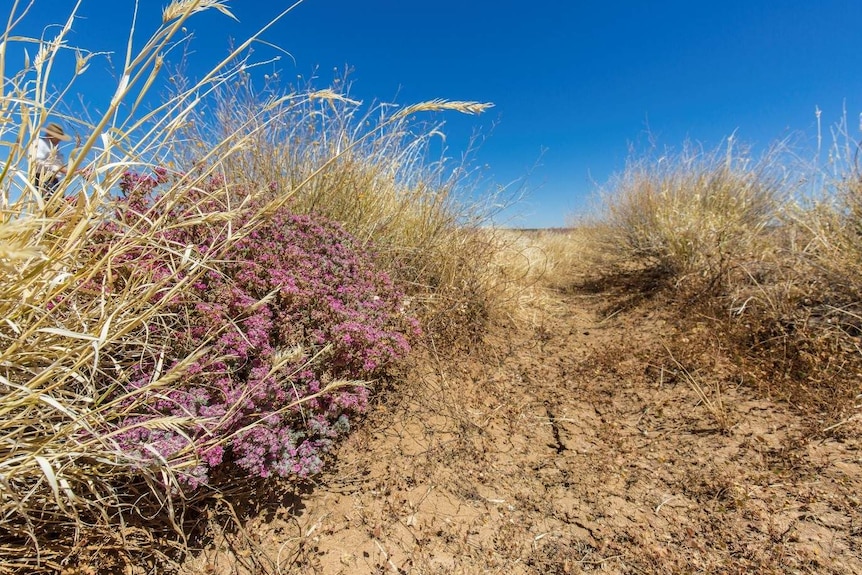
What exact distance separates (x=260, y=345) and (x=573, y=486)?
1422 millimetres

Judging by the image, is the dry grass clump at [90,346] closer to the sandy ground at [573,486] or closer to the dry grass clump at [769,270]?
the sandy ground at [573,486]

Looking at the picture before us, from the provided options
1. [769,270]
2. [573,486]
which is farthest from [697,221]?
[573,486]

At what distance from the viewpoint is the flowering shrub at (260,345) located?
1.33 m

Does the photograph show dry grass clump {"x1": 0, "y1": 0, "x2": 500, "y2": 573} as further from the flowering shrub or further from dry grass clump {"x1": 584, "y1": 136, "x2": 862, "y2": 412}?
dry grass clump {"x1": 584, "y1": 136, "x2": 862, "y2": 412}

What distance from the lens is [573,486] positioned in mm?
1836

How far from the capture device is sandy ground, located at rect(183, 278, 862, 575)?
143cm

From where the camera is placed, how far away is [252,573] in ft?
4.37

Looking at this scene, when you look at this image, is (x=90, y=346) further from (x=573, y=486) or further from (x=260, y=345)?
(x=573, y=486)

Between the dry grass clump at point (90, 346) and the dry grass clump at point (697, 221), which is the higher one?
the dry grass clump at point (697, 221)

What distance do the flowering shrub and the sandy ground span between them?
249 millimetres

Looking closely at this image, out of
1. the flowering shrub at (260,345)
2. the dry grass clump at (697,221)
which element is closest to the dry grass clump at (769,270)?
the dry grass clump at (697,221)

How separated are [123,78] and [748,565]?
2.15 meters

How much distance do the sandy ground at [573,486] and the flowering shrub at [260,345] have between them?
0.25m

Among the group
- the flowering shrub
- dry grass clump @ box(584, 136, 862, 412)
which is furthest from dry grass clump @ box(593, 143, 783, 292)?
the flowering shrub
